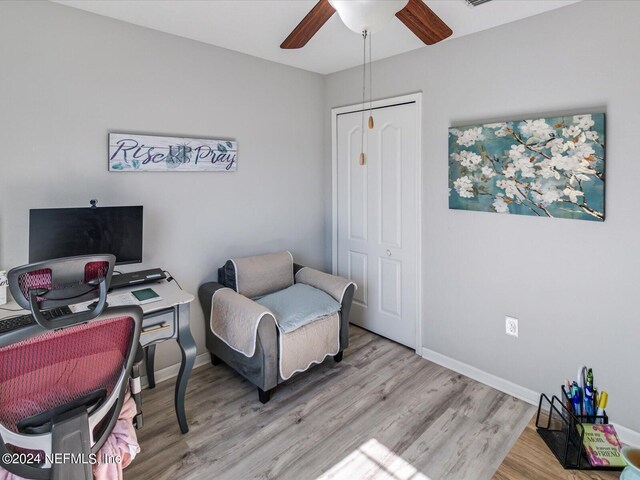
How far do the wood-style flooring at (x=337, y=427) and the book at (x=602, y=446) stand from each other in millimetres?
954

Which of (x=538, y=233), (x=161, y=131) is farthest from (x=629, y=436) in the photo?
(x=161, y=131)

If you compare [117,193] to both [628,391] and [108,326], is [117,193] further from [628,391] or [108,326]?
[628,391]

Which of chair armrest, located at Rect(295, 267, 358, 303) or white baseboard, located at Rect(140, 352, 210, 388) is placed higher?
chair armrest, located at Rect(295, 267, 358, 303)

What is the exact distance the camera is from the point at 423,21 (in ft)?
6.20

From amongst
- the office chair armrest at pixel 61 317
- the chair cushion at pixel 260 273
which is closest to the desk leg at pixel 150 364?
the chair cushion at pixel 260 273

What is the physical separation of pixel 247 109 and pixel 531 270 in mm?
2451

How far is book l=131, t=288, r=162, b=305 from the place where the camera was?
6.78 feet

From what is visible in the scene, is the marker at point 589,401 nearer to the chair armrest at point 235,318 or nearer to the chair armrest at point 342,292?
the chair armrest at point 235,318

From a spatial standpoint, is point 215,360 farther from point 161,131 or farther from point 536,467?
point 536,467

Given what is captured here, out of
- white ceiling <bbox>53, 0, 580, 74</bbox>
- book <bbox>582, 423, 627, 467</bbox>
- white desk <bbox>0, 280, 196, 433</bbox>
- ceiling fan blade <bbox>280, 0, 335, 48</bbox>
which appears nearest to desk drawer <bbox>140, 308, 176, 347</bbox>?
white desk <bbox>0, 280, 196, 433</bbox>

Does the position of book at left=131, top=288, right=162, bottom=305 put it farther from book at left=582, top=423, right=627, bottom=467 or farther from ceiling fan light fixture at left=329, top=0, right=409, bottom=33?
book at left=582, top=423, right=627, bottom=467

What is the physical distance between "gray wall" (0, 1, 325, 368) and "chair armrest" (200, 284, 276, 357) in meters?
0.30

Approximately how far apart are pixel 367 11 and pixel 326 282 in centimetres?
211

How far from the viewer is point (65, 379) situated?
126 cm
